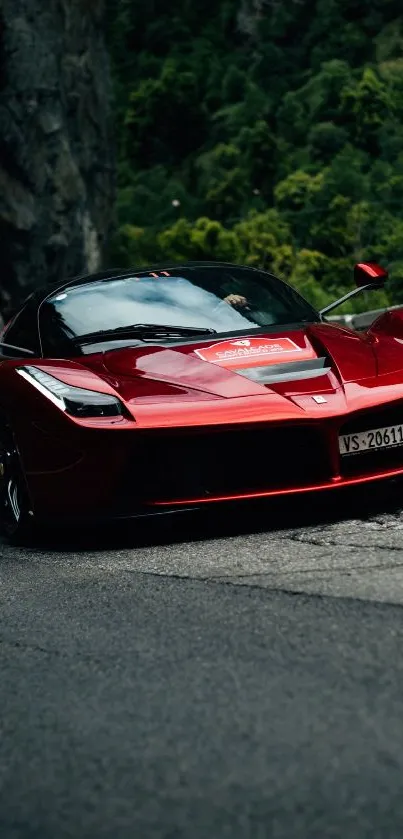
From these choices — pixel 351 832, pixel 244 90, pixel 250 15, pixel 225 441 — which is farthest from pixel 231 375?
pixel 250 15

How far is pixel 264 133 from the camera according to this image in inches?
3615

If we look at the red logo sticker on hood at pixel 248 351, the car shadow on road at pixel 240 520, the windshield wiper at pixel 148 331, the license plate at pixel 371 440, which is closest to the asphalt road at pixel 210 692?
the car shadow on road at pixel 240 520

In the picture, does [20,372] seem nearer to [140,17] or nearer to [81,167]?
[81,167]

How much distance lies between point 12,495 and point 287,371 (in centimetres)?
135

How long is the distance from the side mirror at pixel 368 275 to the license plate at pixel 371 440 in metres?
1.79

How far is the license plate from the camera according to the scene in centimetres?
524

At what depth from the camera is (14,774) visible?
8.43ft

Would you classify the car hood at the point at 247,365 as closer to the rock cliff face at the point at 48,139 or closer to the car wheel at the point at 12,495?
the car wheel at the point at 12,495

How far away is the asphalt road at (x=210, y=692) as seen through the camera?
2.22 meters

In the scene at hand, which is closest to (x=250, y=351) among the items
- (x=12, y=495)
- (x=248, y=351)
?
(x=248, y=351)

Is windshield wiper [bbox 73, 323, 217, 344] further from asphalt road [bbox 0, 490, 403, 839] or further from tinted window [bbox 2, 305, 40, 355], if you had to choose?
asphalt road [bbox 0, 490, 403, 839]

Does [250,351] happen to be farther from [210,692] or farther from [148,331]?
[210,692]

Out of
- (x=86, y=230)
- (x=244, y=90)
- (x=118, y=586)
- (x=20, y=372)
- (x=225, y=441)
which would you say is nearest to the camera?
(x=118, y=586)

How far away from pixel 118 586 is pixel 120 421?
3.23 ft
